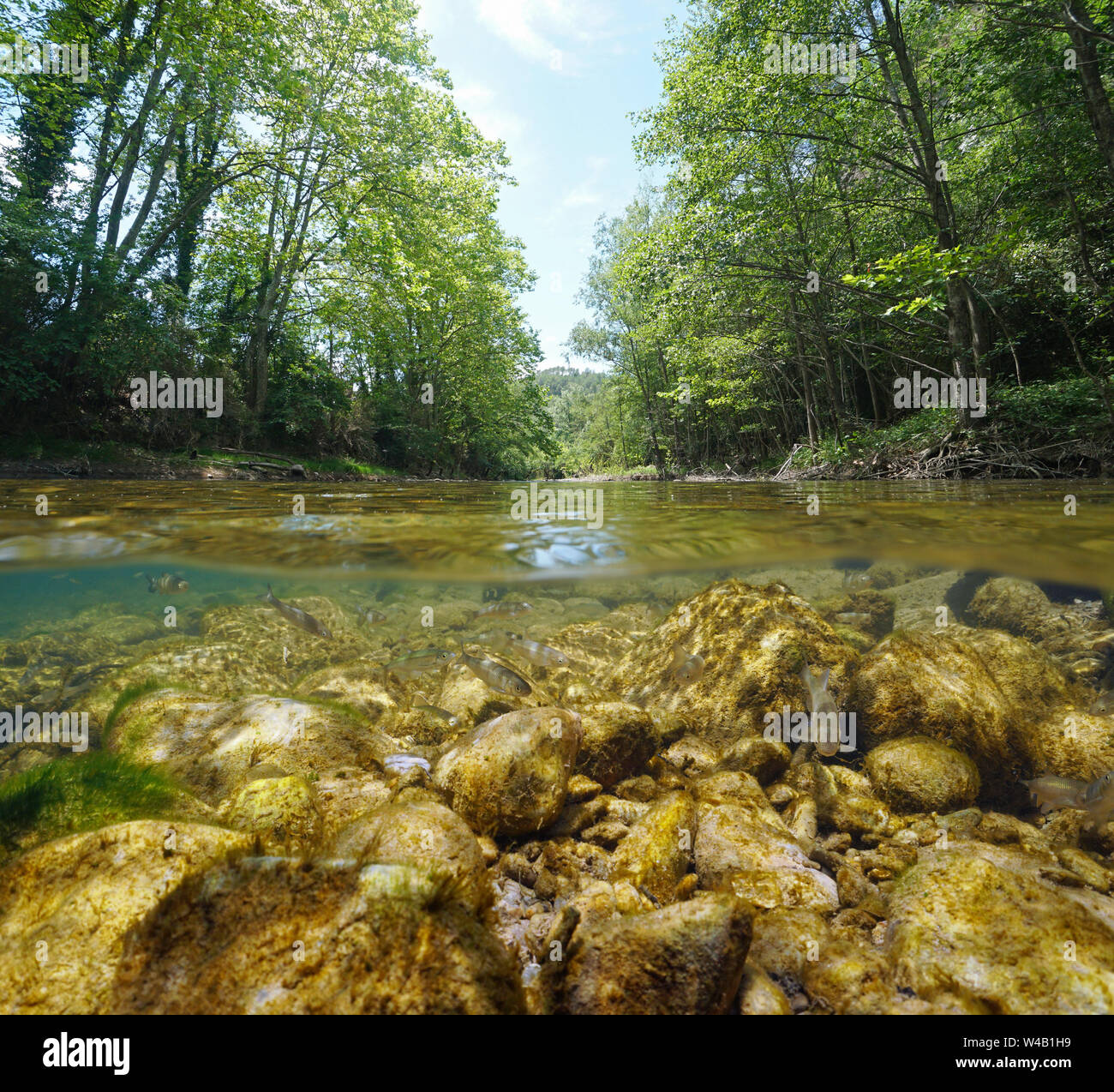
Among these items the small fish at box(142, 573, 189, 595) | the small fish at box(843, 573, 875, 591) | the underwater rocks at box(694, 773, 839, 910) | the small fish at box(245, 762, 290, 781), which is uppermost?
the small fish at box(142, 573, 189, 595)

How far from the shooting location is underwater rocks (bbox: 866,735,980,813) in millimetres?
4059

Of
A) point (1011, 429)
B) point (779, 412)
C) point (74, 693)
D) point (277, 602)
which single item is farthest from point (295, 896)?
point (779, 412)

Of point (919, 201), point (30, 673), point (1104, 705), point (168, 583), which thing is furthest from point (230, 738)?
point (919, 201)

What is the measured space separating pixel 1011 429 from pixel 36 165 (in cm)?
2873

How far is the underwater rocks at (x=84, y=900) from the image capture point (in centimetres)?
198

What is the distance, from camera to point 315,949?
203cm

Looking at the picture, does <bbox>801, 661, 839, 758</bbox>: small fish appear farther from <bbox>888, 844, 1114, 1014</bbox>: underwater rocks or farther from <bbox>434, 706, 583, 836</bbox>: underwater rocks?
<bbox>434, 706, 583, 836</bbox>: underwater rocks

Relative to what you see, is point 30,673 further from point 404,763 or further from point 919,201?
point 919,201

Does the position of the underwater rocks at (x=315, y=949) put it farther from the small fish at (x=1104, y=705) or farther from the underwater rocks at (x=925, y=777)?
the small fish at (x=1104, y=705)

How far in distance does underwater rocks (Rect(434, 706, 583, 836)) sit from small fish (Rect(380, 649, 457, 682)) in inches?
105

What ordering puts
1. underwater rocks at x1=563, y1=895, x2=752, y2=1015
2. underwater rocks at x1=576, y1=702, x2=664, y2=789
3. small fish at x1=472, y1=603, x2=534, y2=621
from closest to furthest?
underwater rocks at x1=563, y1=895, x2=752, y2=1015 → underwater rocks at x1=576, y1=702, x2=664, y2=789 → small fish at x1=472, y1=603, x2=534, y2=621

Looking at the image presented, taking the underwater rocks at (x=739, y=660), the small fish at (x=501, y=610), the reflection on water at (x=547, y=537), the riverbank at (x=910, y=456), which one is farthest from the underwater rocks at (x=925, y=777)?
the riverbank at (x=910, y=456)

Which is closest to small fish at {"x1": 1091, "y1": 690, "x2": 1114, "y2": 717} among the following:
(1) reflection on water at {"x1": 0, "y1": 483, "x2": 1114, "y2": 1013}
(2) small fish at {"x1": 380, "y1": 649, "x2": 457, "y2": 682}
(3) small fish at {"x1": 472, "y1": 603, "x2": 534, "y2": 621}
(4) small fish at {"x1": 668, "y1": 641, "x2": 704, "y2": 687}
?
(1) reflection on water at {"x1": 0, "y1": 483, "x2": 1114, "y2": 1013}

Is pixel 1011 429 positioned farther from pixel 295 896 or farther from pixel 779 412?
pixel 779 412
